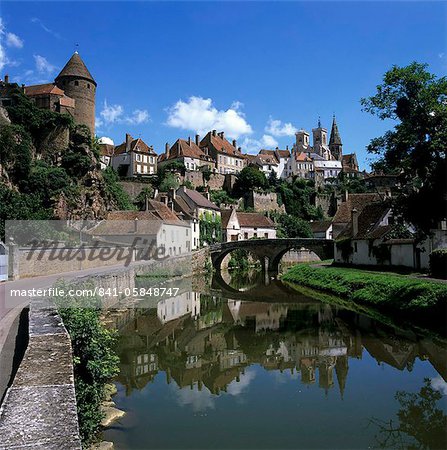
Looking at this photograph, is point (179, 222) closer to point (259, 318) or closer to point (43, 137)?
point (43, 137)

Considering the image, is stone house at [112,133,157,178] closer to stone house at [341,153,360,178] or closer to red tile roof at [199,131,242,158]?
red tile roof at [199,131,242,158]

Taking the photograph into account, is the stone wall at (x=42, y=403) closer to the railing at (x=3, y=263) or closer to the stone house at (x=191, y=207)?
the railing at (x=3, y=263)

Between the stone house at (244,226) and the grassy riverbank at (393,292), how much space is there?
1258 inches

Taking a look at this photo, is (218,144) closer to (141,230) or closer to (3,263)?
(141,230)

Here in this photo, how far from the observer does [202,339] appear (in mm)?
18312

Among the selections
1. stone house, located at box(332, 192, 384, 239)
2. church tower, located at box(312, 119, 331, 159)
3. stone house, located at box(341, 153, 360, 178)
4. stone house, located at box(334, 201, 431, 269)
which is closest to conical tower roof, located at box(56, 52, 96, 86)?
stone house, located at box(332, 192, 384, 239)

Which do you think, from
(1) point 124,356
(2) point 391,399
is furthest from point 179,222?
(2) point 391,399

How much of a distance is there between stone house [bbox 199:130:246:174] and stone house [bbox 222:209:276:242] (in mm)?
17710

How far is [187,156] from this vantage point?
Result: 7938 centimetres

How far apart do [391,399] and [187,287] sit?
2628cm

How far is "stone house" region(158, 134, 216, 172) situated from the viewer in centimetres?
7925

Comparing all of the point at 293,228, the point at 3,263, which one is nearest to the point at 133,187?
the point at 293,228

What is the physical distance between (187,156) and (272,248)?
1274 inches

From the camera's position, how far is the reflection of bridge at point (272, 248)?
50688 millimetres
